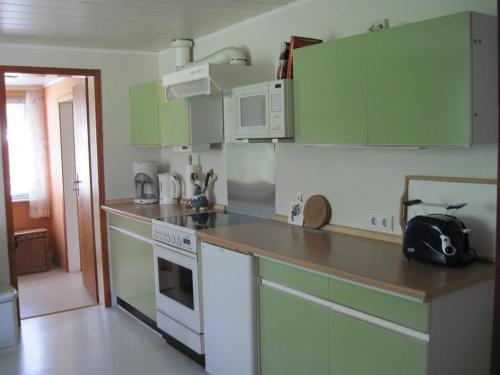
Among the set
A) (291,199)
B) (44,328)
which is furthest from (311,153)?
(44,328)

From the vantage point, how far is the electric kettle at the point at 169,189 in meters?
4.48

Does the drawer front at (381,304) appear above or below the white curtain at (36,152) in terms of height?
below

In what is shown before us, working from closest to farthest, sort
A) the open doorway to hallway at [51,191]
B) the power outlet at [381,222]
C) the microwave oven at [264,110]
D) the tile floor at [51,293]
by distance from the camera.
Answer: the power outlet at [381,222], the microwave oven at [264,110], the tile floor at [51,293], the open doorway to hallway at [51,191]

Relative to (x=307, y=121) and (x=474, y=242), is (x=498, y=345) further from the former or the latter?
(x=307, y=121)

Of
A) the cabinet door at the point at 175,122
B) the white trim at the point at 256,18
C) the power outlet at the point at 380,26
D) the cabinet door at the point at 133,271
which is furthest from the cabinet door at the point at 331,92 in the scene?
the cabinet door at the point at 133,271

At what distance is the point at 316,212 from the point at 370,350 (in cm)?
113

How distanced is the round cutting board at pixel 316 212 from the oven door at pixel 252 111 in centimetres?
51

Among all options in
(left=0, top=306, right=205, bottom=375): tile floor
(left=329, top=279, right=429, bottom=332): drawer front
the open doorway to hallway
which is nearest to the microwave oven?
(left=329, top=279, right=429, bottom=332): drawer front

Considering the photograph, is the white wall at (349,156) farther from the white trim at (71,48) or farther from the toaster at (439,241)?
the white trim at (71,48)

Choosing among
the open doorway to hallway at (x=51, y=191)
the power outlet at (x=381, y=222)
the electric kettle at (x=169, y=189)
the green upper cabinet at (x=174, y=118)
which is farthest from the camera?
the open doorway to hallway at (x=51, y=191)

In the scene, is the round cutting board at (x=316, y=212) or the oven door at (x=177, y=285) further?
the oven door at (x=177, y=285)

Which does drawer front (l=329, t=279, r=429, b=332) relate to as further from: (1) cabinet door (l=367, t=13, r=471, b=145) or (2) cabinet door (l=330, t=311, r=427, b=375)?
(1) cabinet door (l=367, t=13, r=471, b=145)

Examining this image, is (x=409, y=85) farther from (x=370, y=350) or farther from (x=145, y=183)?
(x=145, y=183)

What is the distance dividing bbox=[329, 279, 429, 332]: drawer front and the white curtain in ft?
16.9
